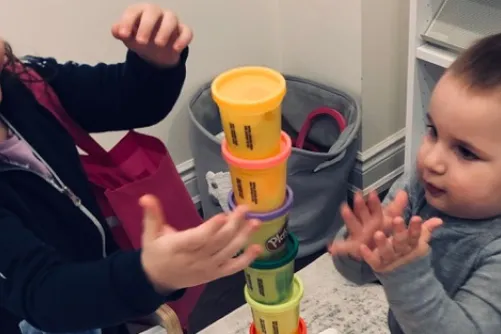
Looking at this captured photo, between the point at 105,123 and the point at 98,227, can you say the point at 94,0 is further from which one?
the point at 98,227

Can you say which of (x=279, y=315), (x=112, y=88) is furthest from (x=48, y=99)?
(x=279, y=315)

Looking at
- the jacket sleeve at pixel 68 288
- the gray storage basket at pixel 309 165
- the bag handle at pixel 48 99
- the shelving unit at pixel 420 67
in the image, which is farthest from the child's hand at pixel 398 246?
the gray storage basket at pixel 309 165

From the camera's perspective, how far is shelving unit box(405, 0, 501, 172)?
1.33 m

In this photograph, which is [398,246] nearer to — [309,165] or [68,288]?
[68,288]

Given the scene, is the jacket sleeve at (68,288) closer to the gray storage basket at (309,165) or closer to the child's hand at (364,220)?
the child's hand at (364,220)

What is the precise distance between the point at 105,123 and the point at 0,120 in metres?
0.16

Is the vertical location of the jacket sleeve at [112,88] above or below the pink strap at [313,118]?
above

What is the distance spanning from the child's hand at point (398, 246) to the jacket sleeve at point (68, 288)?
0.22 m

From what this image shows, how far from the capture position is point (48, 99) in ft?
3.02

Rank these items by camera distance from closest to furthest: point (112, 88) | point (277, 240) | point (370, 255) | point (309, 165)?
point (370, 255) → point (277, 240) → point (112, 88) → point (309, 165)

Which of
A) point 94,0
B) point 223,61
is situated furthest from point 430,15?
point 94,0

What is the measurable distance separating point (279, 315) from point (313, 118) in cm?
94

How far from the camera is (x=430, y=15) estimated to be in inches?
55.2

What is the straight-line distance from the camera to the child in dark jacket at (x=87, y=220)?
2.14 ft
